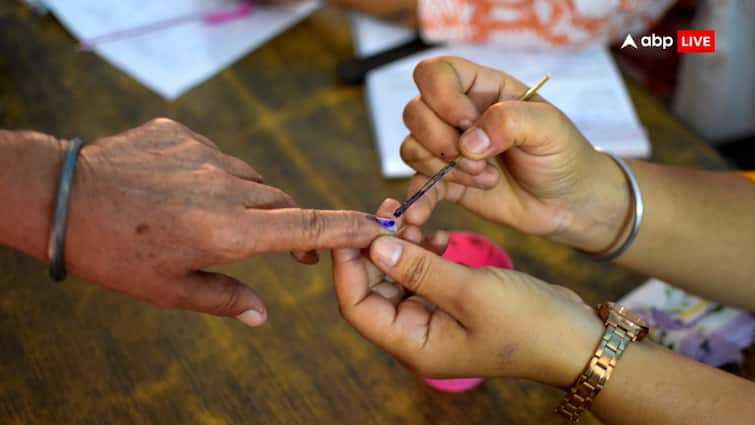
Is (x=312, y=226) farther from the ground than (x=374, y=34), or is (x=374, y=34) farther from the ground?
(x=374, y=34)

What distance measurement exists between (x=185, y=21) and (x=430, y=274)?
97 cm

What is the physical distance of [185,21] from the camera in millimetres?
1391

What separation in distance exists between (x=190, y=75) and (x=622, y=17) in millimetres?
894

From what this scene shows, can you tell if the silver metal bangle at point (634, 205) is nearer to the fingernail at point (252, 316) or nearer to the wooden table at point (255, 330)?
the wooden table at point (255, 330)

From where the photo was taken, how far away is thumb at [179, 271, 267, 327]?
684 millimetres

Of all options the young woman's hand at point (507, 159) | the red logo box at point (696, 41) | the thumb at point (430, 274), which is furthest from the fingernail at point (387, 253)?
the red logo box at point (696, 41)

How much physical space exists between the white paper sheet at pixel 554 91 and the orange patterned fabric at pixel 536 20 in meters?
0.03

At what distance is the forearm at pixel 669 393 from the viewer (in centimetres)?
71

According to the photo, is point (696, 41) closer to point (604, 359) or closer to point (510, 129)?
point (510, 129)

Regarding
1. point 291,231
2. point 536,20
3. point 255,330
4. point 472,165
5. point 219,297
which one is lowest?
point 255,330

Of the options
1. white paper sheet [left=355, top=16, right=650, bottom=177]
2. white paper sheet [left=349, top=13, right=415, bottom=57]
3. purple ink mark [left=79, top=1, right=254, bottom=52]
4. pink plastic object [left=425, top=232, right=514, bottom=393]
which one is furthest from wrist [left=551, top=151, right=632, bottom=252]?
purple ink mark [left=79, top=1, right=254, bottom=52]

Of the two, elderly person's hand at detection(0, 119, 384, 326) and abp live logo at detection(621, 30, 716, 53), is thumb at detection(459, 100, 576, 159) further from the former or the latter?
abp live logo at detection(621, 30, 716, 53)

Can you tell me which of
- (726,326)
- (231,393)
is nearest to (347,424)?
(231,393)

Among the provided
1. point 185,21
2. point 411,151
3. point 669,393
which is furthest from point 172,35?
point 669,393
